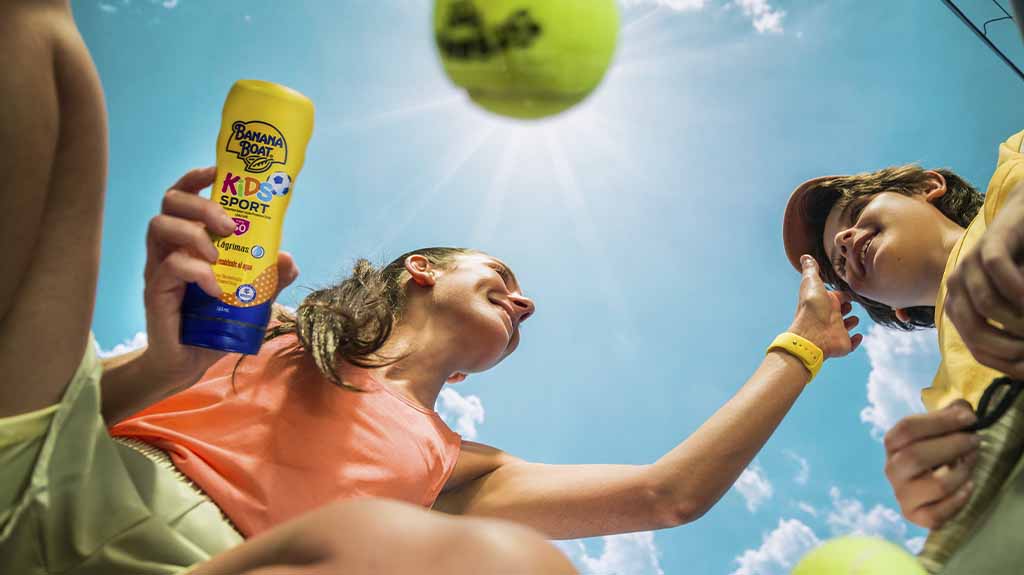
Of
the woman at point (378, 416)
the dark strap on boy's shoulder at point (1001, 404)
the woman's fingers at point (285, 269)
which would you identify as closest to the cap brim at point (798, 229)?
the woman at point (378, 416)

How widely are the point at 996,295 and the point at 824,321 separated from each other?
0.56m

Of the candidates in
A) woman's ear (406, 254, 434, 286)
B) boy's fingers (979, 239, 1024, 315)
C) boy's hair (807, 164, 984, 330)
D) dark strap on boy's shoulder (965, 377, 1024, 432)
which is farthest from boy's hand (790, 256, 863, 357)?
woman's ear (406, 254, 434, 286)

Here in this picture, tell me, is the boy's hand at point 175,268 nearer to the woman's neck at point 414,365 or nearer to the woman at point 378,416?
the woman at point 378,416

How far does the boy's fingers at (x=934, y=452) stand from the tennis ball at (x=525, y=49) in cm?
49

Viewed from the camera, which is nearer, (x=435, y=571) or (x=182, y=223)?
(x=435, y=571)

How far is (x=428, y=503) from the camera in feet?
3.45

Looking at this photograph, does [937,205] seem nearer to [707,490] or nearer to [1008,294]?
[707,490]

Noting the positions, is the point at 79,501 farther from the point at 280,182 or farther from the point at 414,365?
the point at 414,365

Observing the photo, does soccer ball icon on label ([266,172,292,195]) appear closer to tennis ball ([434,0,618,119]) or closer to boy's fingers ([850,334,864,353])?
tennis ball ([434,0,618,119])

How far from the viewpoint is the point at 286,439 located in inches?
37.1

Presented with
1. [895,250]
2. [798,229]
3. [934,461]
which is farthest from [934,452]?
[798,229]

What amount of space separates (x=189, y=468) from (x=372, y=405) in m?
0.26

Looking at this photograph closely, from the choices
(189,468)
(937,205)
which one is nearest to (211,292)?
(189,468)

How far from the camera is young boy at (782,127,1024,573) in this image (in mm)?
651
